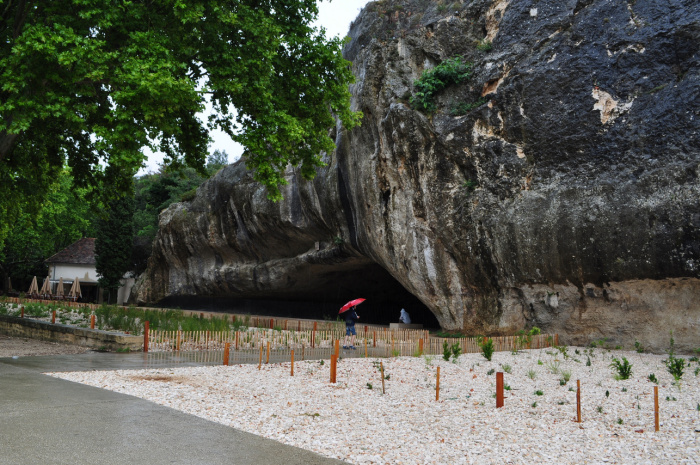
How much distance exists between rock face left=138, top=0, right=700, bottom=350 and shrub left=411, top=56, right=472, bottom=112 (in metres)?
0.37

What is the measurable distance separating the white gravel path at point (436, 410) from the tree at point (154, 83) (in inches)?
245

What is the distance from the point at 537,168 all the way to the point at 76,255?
40.9m

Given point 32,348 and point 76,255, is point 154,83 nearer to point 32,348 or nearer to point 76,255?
point 32,348

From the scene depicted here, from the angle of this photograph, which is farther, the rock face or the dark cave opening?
the dark cave opening

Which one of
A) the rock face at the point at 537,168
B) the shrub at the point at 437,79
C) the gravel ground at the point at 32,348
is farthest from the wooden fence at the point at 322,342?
the shrub at the point at 437,79

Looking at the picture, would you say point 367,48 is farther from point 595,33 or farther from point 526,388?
point 526,388

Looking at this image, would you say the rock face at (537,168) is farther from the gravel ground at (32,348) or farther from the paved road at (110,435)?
the paved road at (110,435)

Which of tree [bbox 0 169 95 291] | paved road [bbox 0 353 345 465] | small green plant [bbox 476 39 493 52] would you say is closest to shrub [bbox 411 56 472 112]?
small green plant [bbox 476 39 493 52]

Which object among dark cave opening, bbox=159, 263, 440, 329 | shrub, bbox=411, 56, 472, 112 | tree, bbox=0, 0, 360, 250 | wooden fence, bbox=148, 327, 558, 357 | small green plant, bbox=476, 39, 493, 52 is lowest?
wooden fence, bbox=148, 327, 558, 357

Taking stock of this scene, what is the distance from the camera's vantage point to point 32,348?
43.3ft

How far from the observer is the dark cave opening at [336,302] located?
28.7 m

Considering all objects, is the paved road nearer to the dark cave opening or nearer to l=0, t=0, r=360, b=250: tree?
l=0, t=0, r=360, b=250: tree

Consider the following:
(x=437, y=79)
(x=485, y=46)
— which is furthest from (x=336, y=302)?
(x=485, y=46)

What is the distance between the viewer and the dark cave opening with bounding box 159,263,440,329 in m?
28.7
